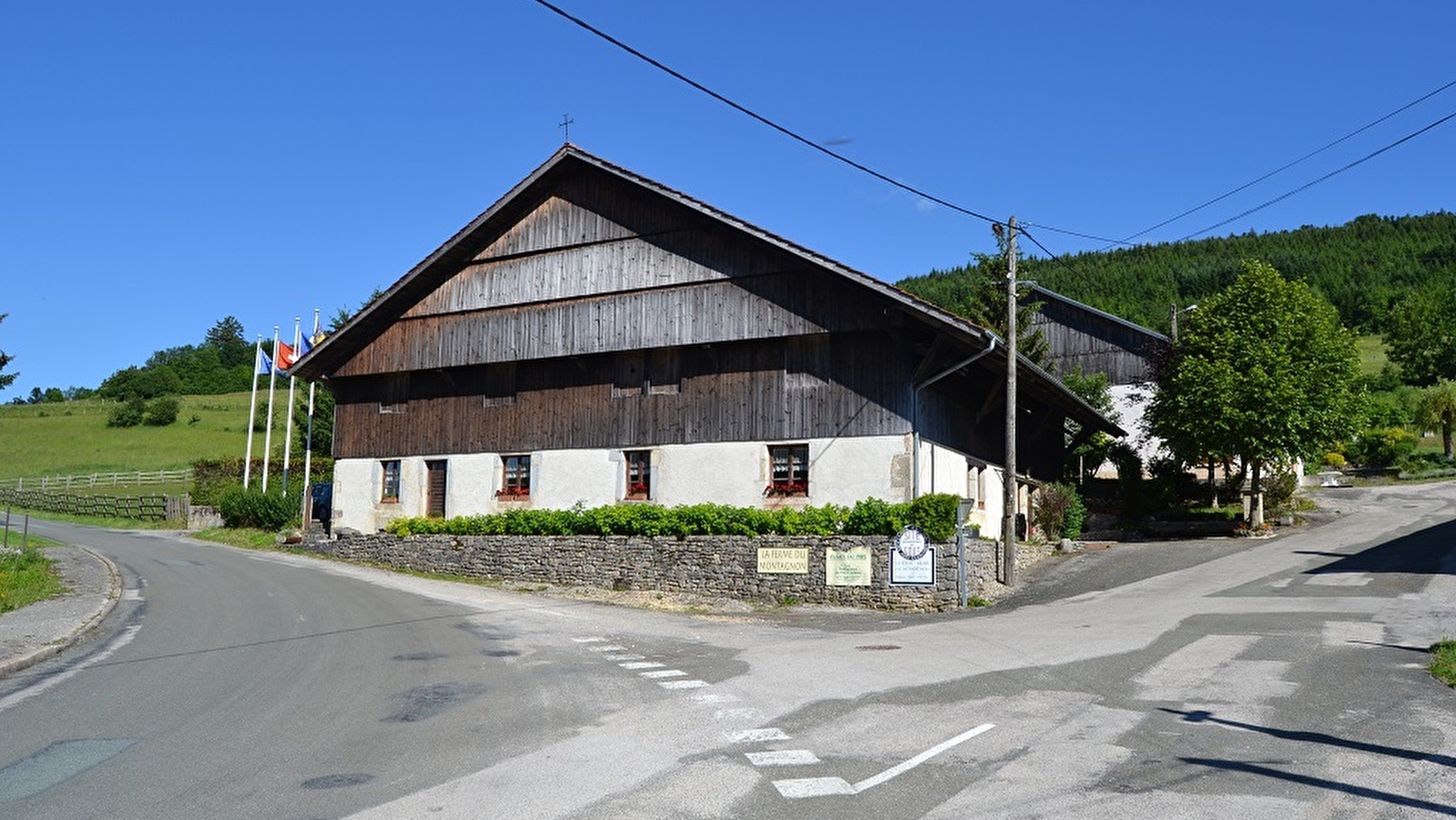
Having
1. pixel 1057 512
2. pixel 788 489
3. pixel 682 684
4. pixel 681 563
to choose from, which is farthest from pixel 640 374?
pixel 682 684

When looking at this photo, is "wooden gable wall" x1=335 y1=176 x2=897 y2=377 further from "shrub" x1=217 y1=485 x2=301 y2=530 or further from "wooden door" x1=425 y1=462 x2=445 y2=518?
"shrub" x1=217 y1=485 x2=301 y2=530

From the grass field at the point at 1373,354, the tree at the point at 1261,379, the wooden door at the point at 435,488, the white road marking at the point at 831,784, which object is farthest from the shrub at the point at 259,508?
the grass field at the point at 1373,354

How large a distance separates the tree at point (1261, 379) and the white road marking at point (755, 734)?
30.1 meters

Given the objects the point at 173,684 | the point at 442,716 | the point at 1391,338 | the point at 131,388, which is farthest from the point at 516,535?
the point at 131,388

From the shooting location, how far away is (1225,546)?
31734 millimetres

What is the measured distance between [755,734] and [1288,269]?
472 ft

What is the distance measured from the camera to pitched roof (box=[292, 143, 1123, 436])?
79.9 ft

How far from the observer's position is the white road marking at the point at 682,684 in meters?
12.3

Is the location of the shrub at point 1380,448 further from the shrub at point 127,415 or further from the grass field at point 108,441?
the shrub at point 127,415

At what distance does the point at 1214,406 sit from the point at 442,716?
31774mm

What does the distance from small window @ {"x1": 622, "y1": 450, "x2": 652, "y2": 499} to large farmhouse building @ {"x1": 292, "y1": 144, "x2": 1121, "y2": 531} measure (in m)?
0.06

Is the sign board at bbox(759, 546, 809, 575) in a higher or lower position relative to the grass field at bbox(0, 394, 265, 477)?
lower

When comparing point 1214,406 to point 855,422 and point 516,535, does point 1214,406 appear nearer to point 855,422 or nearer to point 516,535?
point 855,422

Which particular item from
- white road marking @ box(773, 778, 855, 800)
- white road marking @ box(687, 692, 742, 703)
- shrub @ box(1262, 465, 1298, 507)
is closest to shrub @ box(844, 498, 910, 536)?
white road marking @ box(687, 692, 742, 703)
